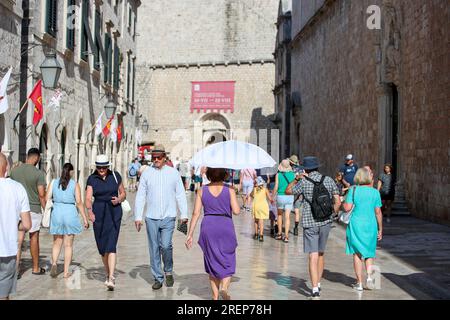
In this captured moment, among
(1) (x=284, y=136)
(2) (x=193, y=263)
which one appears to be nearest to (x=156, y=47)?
(1) (x=284, y=136)

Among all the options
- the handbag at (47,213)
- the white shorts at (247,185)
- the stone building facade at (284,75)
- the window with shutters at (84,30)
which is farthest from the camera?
the stone building facade at (284,75)

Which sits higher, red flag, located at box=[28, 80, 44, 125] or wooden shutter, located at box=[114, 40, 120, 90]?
wooden shutter, located at box=[114, 40, 120, 90]

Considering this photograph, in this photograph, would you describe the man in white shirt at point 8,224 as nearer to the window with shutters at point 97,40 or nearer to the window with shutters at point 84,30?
the window with shutters at point 84,30

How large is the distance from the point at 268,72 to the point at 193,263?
38.5m

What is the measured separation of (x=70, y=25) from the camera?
56.4 feet

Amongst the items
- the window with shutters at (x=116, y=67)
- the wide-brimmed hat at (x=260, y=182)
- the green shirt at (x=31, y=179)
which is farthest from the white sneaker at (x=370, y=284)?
the window with shutters at (x=116, y=67)

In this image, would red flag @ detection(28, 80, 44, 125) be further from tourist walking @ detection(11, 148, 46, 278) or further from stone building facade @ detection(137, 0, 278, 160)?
stone building facade @ detection(137, 0, 278, 160)

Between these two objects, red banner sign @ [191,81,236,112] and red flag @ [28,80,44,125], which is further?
red banner sign @ [191,81,236,112]

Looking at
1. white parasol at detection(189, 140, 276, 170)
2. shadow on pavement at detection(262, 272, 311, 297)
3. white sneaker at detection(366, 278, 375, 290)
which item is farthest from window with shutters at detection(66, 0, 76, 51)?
white sneaker at detection(366, 278, 375, 290)

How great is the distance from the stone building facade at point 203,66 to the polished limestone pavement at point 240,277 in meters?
35.5

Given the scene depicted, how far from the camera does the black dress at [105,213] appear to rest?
25.1 ft

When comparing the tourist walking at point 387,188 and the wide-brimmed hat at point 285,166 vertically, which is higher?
the wide-brimmed hat at point 285,166

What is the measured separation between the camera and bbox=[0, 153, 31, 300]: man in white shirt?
5227mm

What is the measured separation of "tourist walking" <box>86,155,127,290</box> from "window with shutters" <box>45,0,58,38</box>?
8136 mm
